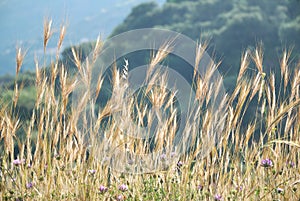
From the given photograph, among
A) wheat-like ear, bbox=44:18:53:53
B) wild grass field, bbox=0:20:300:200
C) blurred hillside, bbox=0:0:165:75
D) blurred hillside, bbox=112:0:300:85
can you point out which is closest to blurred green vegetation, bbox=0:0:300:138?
blurred hillside, bbox=112:0:300:85

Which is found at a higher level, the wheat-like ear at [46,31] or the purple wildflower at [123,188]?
the wheat-like ear at [46,31]

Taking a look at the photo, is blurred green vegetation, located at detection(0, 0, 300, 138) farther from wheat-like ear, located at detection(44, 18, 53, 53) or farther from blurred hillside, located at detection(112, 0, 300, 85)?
wheat-like ear, located at detection(44, 18, 53, 53)

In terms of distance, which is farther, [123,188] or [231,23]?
[231,23]

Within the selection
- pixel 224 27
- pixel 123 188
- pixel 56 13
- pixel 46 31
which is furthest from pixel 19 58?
pixel 56 13

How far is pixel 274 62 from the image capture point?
61.4ft

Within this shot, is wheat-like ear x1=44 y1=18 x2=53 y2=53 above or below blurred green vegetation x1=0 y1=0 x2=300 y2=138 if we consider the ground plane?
below

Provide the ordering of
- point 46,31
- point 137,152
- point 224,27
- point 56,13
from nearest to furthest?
1. point 46,31
2. point 137,152
3. point 224,27
4. point 56,13

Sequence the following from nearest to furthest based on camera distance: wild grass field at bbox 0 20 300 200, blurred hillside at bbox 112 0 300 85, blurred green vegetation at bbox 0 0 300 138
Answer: wild grass field at bbox 0 20 300 200 → blurred green vegetation at bbox 0 0 300 138 → blurred hillside at bbox 112 0 300 85

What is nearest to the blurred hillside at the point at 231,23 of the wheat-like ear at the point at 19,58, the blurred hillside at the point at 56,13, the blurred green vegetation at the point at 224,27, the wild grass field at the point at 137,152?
the blurred green vegetation at the point at 224,27

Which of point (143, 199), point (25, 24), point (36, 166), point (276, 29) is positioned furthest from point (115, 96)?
point (25, 24)

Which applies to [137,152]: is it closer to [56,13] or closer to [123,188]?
[123,188]

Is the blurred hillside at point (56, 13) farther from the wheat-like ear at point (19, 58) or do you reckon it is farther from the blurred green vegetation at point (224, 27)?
the wheat-like ear at point (19, 58)

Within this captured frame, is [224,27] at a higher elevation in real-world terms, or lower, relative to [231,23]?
lower

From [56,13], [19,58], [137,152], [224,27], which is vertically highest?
[56,13]
